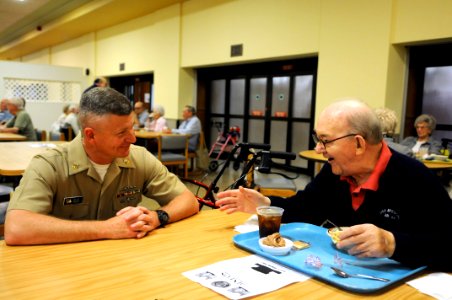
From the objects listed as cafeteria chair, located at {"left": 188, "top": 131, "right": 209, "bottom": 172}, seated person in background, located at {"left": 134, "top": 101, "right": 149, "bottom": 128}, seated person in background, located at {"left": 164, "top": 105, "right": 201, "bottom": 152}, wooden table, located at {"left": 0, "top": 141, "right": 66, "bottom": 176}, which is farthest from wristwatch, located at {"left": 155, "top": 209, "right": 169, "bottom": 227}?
seated person in background, located at {"left": 134, "top": 101, "right": 149, "bottom": 128}

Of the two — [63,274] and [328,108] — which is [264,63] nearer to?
[328,108]

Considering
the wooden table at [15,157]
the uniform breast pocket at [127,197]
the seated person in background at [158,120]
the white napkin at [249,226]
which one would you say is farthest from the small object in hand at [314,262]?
the seated person in background at [158,120]

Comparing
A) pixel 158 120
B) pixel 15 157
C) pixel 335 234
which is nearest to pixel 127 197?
pixel 335 234

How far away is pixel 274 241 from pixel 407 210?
49 cm

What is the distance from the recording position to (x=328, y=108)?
1435 mm

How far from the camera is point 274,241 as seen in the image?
4.21 feet

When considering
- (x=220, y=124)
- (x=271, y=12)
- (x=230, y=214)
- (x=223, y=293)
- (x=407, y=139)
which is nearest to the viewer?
(x=223, y=293)

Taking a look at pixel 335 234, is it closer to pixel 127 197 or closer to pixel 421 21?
pixel 127 197

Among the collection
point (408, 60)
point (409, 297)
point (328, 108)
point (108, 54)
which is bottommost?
point (409, 297)

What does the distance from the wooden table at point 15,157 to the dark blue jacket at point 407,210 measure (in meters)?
2.26

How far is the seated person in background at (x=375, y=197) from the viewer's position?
1.18 metres

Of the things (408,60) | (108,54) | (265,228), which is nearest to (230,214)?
(265,228)

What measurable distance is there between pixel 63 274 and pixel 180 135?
5.45 m

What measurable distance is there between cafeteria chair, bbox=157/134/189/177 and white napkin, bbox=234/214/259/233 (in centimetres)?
456
